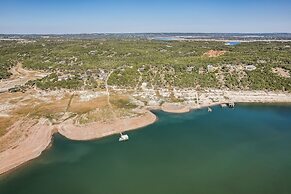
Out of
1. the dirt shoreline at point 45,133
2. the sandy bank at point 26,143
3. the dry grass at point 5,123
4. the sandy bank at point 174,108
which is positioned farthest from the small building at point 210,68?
the dry grass at point 5,123

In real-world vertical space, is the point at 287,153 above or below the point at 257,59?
below

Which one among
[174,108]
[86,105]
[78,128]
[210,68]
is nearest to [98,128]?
[78,128]

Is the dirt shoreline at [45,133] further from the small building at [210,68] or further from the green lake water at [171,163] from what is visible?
the small building at [210,68]

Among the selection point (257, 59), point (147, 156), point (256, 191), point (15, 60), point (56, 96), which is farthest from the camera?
point (15, 60)

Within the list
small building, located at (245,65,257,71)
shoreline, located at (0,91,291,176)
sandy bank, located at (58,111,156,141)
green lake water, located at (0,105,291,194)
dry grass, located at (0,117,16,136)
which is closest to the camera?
green lake water, located at (0,105,291,194)

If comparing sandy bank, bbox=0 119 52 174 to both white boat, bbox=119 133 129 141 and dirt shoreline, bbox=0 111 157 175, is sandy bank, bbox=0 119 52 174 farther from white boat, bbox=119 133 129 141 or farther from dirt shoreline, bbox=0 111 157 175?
white boat, bbox=119 133 129 141

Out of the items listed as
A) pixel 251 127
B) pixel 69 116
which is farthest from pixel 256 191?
pixel 69 116

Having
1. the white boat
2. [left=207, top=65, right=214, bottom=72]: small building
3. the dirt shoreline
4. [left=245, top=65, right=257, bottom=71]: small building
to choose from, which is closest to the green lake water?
the white boat

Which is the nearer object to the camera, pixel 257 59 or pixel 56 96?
pixel 56 96

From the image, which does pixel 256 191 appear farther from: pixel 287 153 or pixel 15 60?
pixel 15 60
